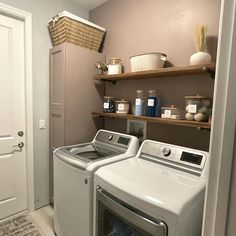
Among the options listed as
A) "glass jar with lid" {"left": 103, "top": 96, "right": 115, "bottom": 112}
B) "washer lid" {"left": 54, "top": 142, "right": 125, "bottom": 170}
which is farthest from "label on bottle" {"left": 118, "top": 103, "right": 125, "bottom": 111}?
"washer lid" {"left": 54, "top": 142, "right": 125, "bottom": 170}

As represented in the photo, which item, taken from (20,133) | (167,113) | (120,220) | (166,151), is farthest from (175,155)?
(20,133)

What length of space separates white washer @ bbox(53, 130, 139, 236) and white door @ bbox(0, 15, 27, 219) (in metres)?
0.69

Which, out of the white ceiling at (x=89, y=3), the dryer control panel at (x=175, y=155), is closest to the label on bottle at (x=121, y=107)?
the dryer control panel at (x=175, y=155)

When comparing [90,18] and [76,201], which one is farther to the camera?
[90,18]

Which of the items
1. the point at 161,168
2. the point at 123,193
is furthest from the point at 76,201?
the point at 161,168

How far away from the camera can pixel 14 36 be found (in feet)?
6.48

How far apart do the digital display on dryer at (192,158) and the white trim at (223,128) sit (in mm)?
Result: 711

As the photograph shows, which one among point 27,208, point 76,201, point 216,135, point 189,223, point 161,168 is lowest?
point 27,208

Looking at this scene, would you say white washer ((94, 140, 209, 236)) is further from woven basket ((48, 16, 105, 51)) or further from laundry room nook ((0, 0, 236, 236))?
woven basket ((48, 16, 105, 51))

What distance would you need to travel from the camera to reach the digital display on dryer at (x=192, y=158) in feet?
4.18

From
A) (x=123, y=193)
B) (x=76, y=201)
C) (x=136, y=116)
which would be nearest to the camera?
(x=123, y=193)

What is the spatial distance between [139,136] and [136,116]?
321 millimetres

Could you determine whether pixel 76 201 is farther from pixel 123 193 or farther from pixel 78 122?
pixel 78 122

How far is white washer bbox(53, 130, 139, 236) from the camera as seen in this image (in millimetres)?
1361
